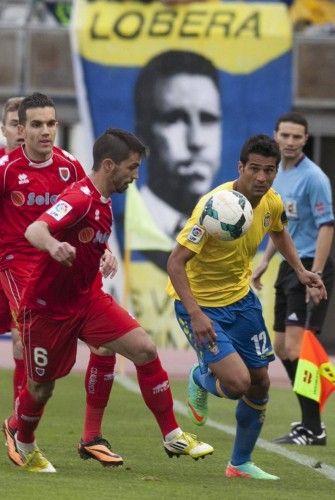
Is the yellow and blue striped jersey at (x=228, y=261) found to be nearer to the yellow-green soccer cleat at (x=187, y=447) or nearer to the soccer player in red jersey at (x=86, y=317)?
the soccer player in red jersey at (x=86, y=317)

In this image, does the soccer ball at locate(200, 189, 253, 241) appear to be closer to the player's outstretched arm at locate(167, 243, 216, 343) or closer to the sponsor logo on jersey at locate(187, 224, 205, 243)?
the sponsor logo on jersey at locate(187, 224, 205, 243)

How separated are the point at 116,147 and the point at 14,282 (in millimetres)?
1674

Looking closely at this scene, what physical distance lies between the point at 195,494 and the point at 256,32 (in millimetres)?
13466

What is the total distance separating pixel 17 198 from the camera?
32.7ft

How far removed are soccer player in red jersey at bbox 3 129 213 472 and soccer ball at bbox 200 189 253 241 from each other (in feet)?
1.57

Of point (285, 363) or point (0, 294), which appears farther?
point (285, 363)

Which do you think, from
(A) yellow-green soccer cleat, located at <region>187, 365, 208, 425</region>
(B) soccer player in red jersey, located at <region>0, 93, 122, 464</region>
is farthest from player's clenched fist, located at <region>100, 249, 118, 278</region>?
(A) yellow-green soccer cleat, located at <region>187, 365, 208, 425</region>

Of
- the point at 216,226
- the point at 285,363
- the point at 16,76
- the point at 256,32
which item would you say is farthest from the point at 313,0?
the point at 216,226

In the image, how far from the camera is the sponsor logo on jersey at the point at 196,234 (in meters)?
9.14

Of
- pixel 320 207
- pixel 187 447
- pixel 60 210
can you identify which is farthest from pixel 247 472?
pixel 320 207

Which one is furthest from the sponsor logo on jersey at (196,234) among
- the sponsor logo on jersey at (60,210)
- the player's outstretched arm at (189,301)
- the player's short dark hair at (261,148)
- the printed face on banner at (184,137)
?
the printed face on banner at (184,137)

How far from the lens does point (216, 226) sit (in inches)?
357

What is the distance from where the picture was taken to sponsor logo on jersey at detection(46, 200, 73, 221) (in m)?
8.48

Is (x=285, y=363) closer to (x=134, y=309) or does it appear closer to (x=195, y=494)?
(x=195, y=494)
